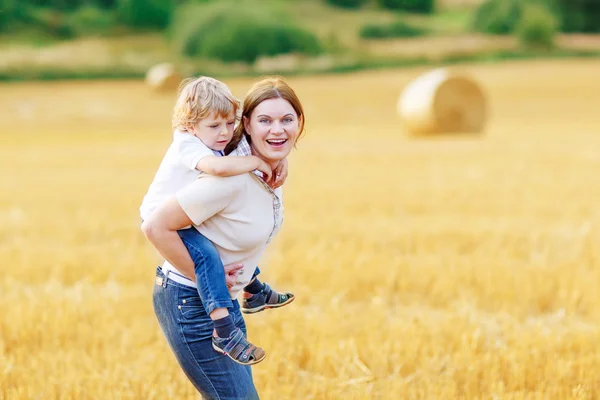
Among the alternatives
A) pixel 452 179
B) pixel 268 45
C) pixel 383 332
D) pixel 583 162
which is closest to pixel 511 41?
pixel 268 45

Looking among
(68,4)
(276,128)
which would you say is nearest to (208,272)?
(276,128)

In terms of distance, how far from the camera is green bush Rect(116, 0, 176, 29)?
39.0 meters

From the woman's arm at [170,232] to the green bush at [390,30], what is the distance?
36.4 meters

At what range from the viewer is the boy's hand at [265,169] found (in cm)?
284

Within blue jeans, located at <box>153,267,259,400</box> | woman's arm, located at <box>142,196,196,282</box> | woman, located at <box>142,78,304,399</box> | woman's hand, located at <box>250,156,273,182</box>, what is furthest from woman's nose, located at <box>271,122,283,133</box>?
blue jeans, located at <box>153,267,259,400</box>

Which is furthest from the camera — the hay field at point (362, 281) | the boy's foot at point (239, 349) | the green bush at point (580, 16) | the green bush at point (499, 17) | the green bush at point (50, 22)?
the green bush at point (580, 16)

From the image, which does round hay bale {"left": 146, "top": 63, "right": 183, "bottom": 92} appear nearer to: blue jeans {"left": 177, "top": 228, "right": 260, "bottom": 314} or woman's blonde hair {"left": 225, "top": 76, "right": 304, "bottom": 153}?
woman's blonde hair {"left": 225, "top": 76, "right": 304, "bottom": 153}

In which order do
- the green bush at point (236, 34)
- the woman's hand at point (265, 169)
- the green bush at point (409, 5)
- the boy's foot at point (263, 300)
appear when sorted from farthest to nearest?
the green bush at point (409, 5), the green bush at point (236, 34), the boy's foot at point (263, 300), the woman's hand at point (265, 169)

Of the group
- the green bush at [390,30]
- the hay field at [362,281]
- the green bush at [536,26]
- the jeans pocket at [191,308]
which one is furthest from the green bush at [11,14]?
the jeans pocket at [191,308]

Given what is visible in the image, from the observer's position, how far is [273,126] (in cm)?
286

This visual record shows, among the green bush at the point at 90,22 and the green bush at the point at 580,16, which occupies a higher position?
the green bush at the point at 90,22

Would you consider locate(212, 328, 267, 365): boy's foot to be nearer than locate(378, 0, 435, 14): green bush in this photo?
Yes

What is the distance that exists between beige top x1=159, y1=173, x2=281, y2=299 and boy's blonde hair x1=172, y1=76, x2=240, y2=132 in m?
0.20

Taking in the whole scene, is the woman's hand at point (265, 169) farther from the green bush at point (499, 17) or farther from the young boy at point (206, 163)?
the green bush at point (499, 17)
